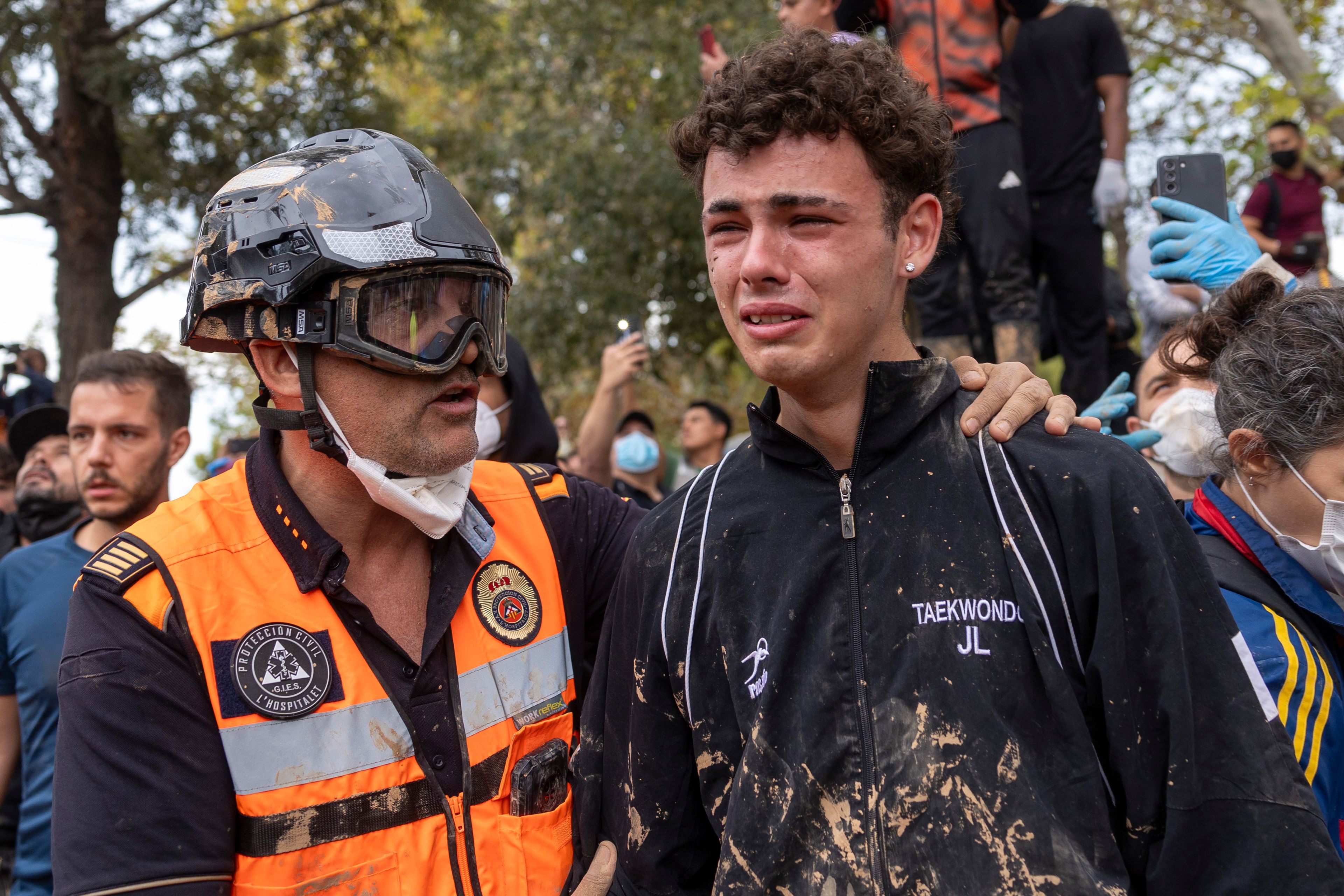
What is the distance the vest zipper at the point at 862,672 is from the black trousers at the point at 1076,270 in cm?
353

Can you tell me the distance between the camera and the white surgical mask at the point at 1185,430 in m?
3.85

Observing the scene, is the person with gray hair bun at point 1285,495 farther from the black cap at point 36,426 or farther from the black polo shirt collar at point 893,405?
the black cap at point 36,426

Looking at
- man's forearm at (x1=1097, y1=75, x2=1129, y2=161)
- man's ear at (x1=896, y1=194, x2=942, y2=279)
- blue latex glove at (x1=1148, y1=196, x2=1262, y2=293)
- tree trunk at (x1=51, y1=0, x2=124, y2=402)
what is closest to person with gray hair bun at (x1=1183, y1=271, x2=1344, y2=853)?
blue latex glove at (x1=1148, y1=196, x2=1262, y2=293)

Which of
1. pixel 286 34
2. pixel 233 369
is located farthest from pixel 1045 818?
pixel 233 369

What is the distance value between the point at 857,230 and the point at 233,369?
96.4 ft

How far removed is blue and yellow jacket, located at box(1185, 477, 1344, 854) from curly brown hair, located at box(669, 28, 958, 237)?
1.19 metres

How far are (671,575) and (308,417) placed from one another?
3.46 ft

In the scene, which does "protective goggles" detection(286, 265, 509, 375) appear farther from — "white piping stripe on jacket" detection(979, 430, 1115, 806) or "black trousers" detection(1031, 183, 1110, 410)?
"black trousers" detection(1031, 183, 1110, 410)

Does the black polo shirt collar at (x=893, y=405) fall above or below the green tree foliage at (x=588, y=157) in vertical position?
below

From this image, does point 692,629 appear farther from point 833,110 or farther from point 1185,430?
point 1185,430

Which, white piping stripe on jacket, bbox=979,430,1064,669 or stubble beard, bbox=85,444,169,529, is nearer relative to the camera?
white piping stripe on jacket, bbox=979,430,1064,669

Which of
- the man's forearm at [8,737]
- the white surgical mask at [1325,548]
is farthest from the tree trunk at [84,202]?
the white surgical mask at [1325,548]

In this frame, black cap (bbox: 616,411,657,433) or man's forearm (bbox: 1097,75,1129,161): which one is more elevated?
man's forearm (bbox: 1097,75,1129,161)

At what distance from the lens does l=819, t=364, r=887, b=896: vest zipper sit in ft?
6.74
